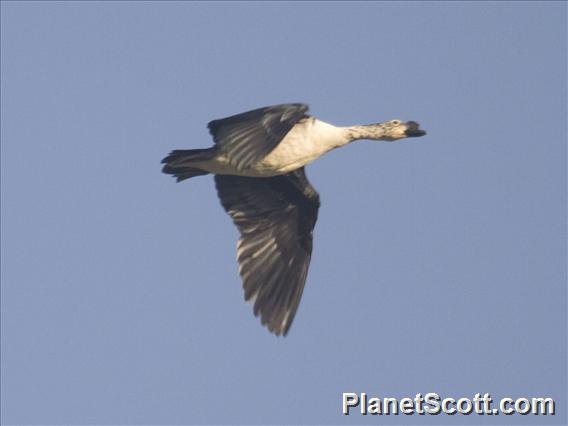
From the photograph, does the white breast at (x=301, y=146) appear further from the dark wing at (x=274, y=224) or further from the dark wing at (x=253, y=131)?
the dark wing at (x=274, y=224)

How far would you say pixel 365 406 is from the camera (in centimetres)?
1722

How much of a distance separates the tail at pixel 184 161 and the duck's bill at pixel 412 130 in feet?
8.75

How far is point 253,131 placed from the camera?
15.6 metres

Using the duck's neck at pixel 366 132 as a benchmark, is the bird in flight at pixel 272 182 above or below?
below

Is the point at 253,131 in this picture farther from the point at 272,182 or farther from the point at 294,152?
the point at 272,182

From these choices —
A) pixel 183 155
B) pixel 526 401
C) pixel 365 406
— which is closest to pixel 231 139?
pixel 183 155

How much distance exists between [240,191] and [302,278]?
1.33 meters

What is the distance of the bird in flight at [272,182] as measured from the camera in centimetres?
1569

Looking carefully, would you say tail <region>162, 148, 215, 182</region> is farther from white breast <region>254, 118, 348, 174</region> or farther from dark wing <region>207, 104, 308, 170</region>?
white breast <region>254, 118, 348, 174</region>

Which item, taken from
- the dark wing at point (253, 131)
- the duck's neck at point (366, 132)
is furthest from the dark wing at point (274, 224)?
the dark wing at point (253, 131)

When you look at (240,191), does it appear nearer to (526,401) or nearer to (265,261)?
(265,261)

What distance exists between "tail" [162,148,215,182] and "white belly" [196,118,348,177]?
12cm

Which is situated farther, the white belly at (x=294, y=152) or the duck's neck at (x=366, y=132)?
the duck's neck at (x=366, y=132)

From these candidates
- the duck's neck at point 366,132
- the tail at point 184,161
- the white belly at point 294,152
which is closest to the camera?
the tail at point 184,161
